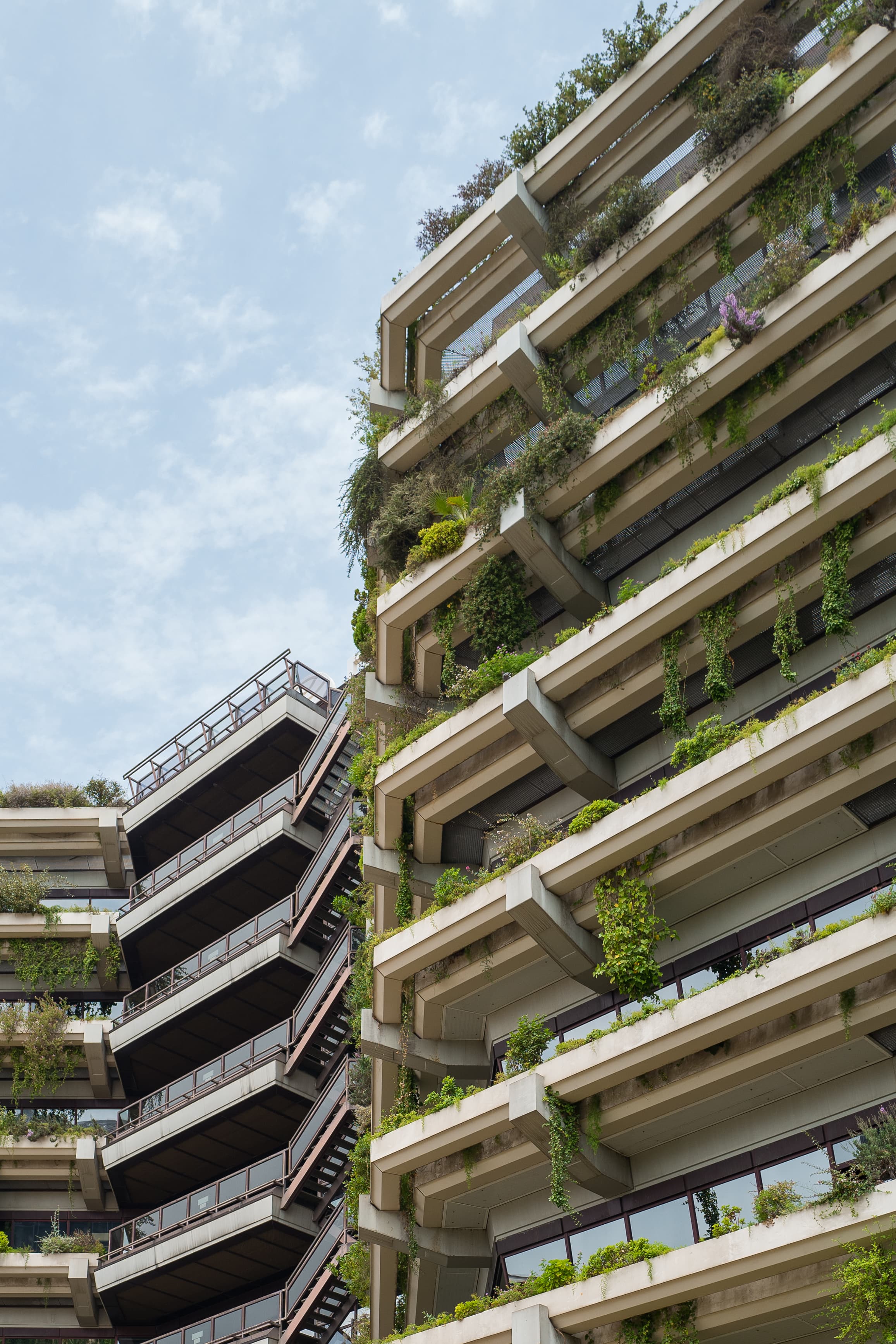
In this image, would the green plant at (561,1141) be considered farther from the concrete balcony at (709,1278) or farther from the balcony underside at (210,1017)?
the balcony underside at (210,1017)

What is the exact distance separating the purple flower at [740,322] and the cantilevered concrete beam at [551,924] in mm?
9539

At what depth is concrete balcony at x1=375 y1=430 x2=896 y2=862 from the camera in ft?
66.2

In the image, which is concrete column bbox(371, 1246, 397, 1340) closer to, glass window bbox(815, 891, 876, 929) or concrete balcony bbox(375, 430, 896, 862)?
concrete balcony bbox(375, 430, 896, 862)

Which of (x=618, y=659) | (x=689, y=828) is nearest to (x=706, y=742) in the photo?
(x=689, y=828)

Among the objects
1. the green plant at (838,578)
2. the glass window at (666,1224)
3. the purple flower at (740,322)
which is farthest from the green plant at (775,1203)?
the purple flower at (740,322)

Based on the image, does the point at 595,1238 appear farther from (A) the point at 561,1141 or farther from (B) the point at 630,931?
(B) the point at 630,931

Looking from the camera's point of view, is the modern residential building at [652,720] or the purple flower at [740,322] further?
the purple flower at [740,322]

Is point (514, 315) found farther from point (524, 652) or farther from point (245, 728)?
point (245, 728)

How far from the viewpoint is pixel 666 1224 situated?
2047 cm

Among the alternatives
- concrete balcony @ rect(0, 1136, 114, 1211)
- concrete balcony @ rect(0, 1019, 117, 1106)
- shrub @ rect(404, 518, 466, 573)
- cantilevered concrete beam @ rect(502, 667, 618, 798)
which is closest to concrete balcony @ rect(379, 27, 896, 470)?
shrub @ rect(404, 518, 466, 573)

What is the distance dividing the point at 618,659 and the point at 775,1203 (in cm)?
923

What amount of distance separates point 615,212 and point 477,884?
12833 millimetres

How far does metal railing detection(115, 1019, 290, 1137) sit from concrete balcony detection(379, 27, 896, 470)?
16.9 metres

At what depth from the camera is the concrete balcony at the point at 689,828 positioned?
62.0ft
